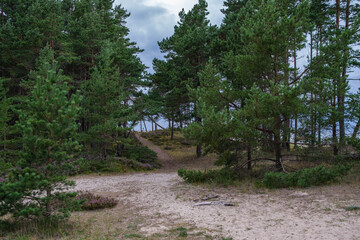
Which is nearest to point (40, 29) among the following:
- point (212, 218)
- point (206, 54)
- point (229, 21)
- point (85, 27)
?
point (85, 27)

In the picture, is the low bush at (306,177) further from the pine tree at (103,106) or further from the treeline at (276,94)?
the pine tree at (103,106)

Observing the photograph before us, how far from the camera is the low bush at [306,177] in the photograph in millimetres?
9992

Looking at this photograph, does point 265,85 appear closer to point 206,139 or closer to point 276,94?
point 276,94

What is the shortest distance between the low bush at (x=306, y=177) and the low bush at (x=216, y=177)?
75.1 inches

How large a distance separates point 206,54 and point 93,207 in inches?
669

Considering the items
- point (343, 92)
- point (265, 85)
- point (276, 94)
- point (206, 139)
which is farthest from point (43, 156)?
point (343, 92)

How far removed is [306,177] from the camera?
9953mm

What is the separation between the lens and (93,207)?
909 cm

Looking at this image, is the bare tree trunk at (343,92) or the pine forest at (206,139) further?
the bare tree trunk at (343,92)

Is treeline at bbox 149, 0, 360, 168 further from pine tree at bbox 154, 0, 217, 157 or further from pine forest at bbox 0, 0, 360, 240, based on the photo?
pine tree at bbox 154, 0, 217, 157

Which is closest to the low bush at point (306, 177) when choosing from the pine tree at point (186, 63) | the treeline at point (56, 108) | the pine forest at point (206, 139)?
the pine forest at point (206, 139)

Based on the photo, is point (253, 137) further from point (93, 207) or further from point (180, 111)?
point (180, 111)

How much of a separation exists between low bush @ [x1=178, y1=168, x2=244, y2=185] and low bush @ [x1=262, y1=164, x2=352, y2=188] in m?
1.91

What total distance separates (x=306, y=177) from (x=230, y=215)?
4413 millimetres
